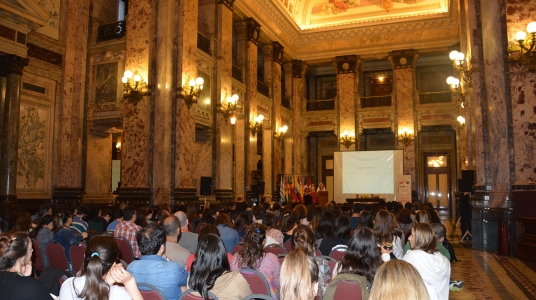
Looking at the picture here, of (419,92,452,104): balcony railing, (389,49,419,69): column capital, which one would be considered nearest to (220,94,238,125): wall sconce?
(389,49,419,69): column capital

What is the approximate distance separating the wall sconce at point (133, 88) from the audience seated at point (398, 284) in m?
12.3

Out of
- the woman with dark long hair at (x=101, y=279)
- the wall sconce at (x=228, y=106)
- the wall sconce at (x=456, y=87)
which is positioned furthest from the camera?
the wall sconce at (x=228, y=106)

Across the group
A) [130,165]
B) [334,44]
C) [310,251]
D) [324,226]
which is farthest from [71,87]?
[334,44]

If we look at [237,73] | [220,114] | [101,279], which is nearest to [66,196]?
[220,114]

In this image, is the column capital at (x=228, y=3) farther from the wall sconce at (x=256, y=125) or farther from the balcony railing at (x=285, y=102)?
the balcony railing at (x=285, y=102)

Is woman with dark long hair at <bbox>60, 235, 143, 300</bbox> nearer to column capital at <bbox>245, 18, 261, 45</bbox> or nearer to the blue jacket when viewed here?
the blue jacket

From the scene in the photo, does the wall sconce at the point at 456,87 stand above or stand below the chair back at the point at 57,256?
above

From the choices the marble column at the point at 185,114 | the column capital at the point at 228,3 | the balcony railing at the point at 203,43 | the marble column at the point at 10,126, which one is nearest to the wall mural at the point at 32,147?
the marble column at the point at 10,126

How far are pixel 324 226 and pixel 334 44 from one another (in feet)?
65.1

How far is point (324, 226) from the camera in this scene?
6414 millimetres

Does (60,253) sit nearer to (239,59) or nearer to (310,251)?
(310,251)

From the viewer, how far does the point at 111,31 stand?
15.3 meters

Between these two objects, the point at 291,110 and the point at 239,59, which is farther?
the point at 291,110

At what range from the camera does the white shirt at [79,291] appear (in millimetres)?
2996
